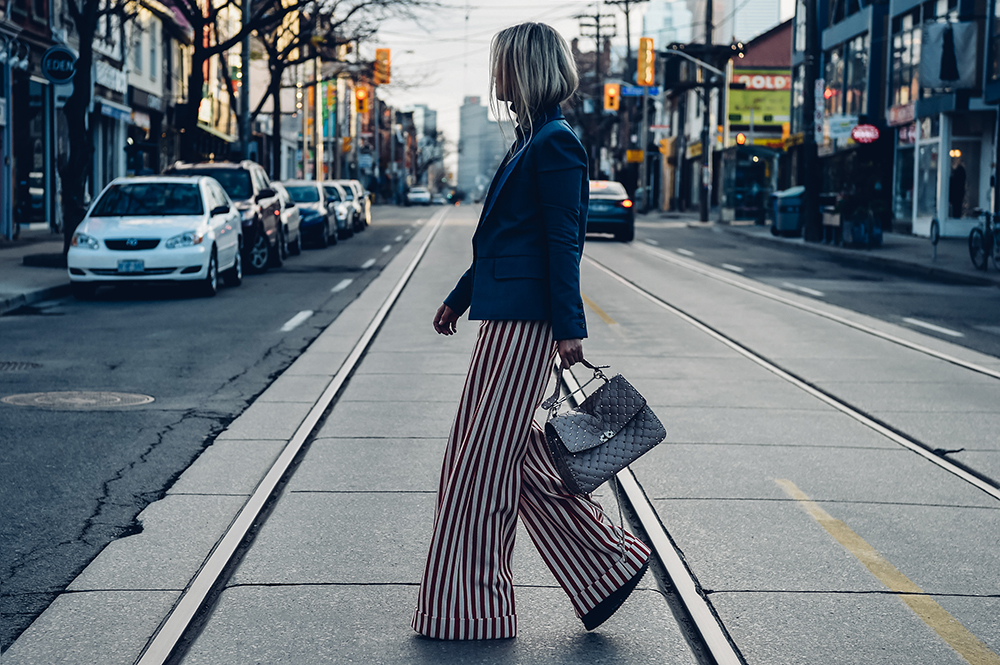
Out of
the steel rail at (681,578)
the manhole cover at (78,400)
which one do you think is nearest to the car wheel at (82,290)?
the manhole cover at (78,400)

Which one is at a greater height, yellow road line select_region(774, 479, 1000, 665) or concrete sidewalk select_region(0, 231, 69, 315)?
concrete sidewalk select_region(0, 231, 69, 315)

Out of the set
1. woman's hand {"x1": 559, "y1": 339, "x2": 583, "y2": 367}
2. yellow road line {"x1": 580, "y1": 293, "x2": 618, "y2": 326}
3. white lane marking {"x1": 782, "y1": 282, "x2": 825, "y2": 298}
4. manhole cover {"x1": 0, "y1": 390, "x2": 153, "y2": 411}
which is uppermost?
woman's hand {"x1": 559, "y1": 339, "x2": 583, "y2": 367}

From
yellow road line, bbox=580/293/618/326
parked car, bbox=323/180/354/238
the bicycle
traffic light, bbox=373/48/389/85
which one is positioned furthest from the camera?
traffic light, bbox=373/48/389/85

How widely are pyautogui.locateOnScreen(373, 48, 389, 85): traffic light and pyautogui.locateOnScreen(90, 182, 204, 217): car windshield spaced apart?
20131 millimetres

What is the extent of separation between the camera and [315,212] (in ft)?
91.3

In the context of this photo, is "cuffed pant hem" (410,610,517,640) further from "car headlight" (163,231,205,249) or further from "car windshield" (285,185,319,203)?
"car windshield" (285,185,319,203)

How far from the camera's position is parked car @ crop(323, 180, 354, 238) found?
32.5 m

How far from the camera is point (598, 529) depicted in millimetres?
3758

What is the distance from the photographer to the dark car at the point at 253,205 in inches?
784

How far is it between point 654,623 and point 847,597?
0.73 meters

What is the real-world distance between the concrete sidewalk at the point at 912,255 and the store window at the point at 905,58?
4177 mm

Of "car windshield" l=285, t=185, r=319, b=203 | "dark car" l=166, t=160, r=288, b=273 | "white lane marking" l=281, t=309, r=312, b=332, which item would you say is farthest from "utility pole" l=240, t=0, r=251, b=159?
"white lane marking" l=281, t=309, r=312, b=332

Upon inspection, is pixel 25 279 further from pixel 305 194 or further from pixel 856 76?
pixel 856 76

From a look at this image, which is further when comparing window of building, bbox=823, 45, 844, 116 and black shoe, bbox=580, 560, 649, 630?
window of building, bbox=823, 45, 844, 116
